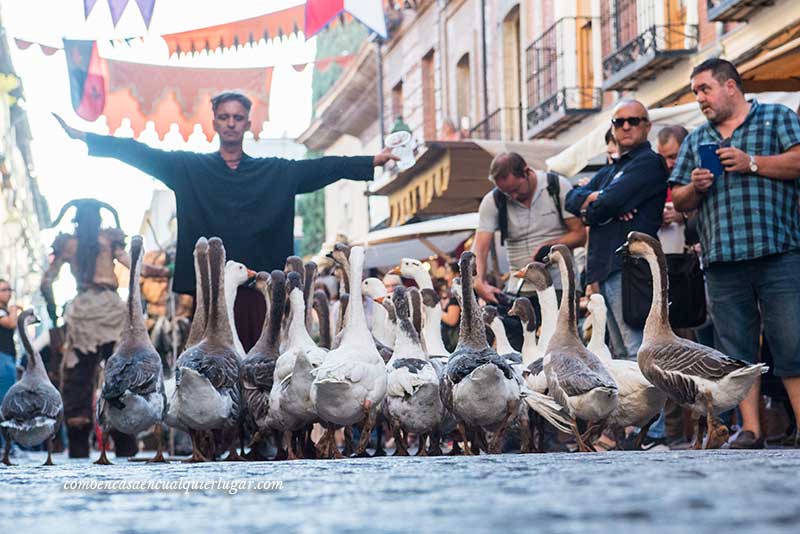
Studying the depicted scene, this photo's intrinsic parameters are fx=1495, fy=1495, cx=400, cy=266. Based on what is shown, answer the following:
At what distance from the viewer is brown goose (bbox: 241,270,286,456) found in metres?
8.09

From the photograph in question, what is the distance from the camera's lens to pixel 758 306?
824 centimetres

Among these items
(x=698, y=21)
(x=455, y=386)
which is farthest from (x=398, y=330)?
(x=698, y=21)

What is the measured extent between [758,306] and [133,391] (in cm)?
355

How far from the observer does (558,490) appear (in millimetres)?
2807

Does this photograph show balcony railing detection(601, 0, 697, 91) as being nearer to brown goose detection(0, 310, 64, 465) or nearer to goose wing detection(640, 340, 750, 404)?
brown goose detection(0, 310, 64, 465)

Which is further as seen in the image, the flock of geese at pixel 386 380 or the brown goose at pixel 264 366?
the brown goose at pixel 264 366

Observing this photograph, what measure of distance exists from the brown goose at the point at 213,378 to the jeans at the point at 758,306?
2.66 metres

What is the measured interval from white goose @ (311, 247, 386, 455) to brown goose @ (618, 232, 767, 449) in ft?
4.54

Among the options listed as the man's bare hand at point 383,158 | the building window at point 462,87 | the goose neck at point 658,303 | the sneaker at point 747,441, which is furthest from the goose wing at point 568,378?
the building window at point 462,87

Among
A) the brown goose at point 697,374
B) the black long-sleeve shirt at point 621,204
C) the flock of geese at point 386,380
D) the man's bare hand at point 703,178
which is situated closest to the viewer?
the brown goose at point 697,374

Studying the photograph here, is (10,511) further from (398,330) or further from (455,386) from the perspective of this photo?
(398,330)

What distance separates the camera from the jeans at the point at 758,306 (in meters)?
7.81

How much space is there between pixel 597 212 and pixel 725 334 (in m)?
1.13

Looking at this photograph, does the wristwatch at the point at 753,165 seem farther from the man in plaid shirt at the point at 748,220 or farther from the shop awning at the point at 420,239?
the shop awning at the point at 420,239
